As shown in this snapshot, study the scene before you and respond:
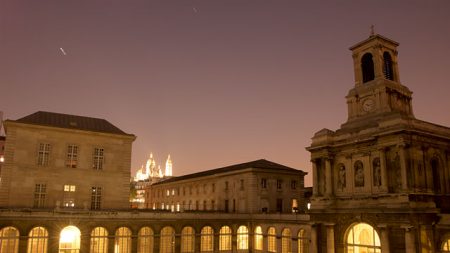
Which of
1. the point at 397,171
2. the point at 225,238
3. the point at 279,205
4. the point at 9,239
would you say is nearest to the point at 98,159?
the point at 9,239

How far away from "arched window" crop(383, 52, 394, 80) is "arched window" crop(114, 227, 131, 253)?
102 feet

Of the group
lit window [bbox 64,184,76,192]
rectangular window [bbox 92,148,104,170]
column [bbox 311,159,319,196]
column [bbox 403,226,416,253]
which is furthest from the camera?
rectangular window [bbox 92,148,104,170]

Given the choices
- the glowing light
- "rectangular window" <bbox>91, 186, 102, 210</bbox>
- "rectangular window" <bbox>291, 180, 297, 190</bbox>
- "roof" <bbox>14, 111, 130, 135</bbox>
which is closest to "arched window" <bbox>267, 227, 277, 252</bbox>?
"rectangular window" <bbox>291, 180, 297, 190</bbox>

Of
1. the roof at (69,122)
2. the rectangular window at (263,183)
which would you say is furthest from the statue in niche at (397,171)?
the roof at (69,122)

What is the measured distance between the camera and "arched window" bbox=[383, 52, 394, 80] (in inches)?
1526

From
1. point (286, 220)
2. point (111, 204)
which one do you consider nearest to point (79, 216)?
point (111, 204)

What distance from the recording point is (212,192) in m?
64.9

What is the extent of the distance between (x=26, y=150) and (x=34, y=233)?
388 inches

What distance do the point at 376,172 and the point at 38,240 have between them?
106 ft

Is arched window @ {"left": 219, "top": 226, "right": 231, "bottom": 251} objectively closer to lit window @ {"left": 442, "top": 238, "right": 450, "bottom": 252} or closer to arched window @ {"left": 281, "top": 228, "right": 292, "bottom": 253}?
arched window @ {"left": 281, "top": 228, "right": 292, "bottom": 253}

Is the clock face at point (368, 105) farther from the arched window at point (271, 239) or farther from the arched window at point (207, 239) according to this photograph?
the arched window at point (207, 239)

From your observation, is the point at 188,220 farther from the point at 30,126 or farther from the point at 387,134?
the point at 387,134

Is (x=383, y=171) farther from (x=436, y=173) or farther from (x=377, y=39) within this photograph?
(x=377, y=39)

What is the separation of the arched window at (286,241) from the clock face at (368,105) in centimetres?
1671
